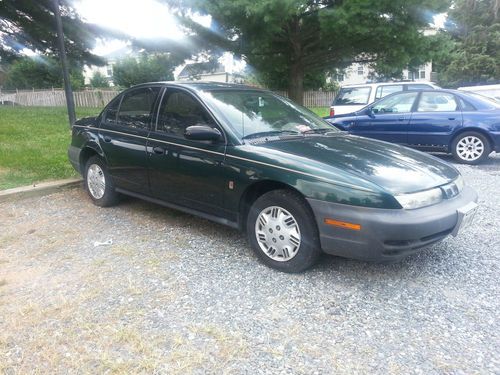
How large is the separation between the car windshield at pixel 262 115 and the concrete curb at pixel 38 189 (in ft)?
9.42

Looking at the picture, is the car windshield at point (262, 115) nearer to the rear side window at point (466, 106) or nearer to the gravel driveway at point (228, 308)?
the gravel driveway at point (228, 308)

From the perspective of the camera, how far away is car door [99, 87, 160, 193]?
15.1 ft

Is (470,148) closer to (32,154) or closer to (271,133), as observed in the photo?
(271,133)

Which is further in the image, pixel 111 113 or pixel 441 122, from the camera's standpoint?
pixel 441 122

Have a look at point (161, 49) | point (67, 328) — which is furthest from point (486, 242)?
point (161, 49)

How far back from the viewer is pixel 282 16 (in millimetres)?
13414

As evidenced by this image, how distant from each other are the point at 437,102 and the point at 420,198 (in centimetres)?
583

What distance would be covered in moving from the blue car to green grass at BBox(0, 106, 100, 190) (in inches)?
228

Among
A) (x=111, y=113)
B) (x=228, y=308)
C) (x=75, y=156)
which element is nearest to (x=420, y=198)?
(x=228, y=308)

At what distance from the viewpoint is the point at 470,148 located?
8.02 m

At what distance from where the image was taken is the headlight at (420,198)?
10.1 feet

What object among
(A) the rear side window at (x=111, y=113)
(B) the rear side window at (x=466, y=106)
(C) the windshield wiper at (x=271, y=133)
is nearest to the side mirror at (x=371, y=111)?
(B) the rear side window at (x=466, y=106)

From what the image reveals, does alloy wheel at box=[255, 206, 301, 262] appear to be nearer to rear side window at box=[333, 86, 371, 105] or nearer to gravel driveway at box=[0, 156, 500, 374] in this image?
gravel driveway at box=[0, 156, 500, 374]

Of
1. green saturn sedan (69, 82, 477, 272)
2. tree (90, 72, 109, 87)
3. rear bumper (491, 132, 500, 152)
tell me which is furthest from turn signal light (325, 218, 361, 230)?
tree (90, 72, 109, 87)
